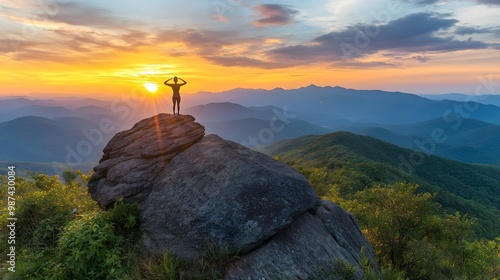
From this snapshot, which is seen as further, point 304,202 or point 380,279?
point 304,202

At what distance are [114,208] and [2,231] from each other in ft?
21.9

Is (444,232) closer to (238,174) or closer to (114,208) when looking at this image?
(238,174)

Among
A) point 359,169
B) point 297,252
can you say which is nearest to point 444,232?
point 297,252

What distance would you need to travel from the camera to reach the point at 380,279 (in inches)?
490

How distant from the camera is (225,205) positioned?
13.8 meters

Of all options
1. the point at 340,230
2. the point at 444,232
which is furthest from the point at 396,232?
the point at 340,230

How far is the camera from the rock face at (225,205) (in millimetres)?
12953

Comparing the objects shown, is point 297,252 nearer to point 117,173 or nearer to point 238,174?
point 238,174

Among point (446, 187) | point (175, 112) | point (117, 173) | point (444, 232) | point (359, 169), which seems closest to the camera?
point (117, 173)

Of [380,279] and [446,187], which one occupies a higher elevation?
[380,279]

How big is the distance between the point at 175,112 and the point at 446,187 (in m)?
219

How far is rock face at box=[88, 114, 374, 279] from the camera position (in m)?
13.0

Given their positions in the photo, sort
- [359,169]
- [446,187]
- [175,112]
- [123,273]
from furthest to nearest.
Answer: [446,187] → [359,169] → [175,112] → [123,273]

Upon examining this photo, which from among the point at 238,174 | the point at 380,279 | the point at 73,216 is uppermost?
the point at 238,174
